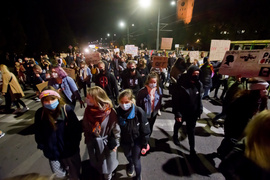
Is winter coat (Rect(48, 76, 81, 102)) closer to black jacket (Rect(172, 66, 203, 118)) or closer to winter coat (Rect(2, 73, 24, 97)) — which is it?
winter coat (Rect(2, 73, 24, 97))

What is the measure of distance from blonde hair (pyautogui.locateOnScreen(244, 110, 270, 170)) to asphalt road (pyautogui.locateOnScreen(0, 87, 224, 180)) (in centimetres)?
199

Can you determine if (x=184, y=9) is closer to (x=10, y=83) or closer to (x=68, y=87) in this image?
(x=68, y=87)

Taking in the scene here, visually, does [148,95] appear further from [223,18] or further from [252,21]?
[223,18]

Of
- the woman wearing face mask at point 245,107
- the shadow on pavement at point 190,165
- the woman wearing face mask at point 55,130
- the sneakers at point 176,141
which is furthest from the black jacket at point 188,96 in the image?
the woman wearing face mask at point 55,130

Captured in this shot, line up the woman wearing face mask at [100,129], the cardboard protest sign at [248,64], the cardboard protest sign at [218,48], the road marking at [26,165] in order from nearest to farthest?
the woman wearing face mask at [100,129] → the cardboard protest sign at [248,64] → the road marking at [26,165] → the cardboard protest sign at [218,48]

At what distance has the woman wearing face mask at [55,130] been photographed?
205 cm

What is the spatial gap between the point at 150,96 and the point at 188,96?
2.88 feet

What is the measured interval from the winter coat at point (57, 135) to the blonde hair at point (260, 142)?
2219 mm

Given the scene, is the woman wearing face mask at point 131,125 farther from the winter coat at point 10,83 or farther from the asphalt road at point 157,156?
the winter coat at point 10,83

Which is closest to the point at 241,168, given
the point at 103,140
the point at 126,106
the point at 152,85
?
the point at 126,106

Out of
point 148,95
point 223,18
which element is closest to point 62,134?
point 148,95

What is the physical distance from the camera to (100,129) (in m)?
2.21

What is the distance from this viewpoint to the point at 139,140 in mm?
2451

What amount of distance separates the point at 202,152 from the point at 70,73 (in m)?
5.03
